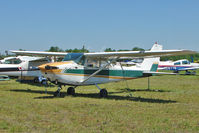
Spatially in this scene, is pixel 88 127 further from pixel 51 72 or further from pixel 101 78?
pixel 101 78

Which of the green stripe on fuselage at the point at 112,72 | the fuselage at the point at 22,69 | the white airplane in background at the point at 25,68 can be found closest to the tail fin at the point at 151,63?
the green stripe on fuselage at the point at 112,72

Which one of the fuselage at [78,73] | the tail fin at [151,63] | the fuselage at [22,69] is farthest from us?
the fuselage at [22,69]

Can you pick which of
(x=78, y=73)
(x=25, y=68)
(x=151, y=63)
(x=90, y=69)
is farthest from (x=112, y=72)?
(x=25, y=68)

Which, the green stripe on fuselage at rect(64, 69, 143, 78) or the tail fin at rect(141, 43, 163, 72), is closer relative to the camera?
the green stripe on fuselage at rect(64, 69, 143, 78)

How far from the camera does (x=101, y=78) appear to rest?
12578 millimetres

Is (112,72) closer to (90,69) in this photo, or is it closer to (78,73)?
(90,69)

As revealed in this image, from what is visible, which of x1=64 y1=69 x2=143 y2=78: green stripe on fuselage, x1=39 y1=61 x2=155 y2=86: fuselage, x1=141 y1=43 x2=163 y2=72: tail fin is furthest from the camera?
x1=141 y1=43 x2=163 y2=72: tail fin

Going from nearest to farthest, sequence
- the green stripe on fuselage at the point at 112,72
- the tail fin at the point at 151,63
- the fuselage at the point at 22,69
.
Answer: the green stripe on fuselage at the point at 112,72 < the tail fin at the point at 151,63 < the fuselage at the point at 22,69

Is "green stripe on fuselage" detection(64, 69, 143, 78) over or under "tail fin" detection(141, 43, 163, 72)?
under

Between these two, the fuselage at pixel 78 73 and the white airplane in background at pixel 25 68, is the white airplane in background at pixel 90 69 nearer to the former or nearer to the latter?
the fuselage at pixel 78 73

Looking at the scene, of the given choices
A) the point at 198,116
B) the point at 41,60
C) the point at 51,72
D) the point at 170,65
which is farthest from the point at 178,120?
the point at 170,65

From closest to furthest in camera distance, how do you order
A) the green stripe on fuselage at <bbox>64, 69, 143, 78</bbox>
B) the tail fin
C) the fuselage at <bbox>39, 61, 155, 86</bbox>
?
the fuselage at <bbox>39, 61, 155, 86</bbox>, the green stripe on fuselage at <bbox>64, 69, 143, 78</bbox>, the tail fin

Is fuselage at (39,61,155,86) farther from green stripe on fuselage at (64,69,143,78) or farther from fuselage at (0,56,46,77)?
fuselage at (0,56,46,77)

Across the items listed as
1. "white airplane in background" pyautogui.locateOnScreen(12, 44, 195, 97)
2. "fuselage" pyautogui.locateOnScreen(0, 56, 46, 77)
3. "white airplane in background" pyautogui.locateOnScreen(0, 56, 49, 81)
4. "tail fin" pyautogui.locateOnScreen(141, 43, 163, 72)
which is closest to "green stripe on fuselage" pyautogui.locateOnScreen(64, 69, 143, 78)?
"white airplane in background" pyautogui.locateOnScreen(12, 44, 195, 97)
